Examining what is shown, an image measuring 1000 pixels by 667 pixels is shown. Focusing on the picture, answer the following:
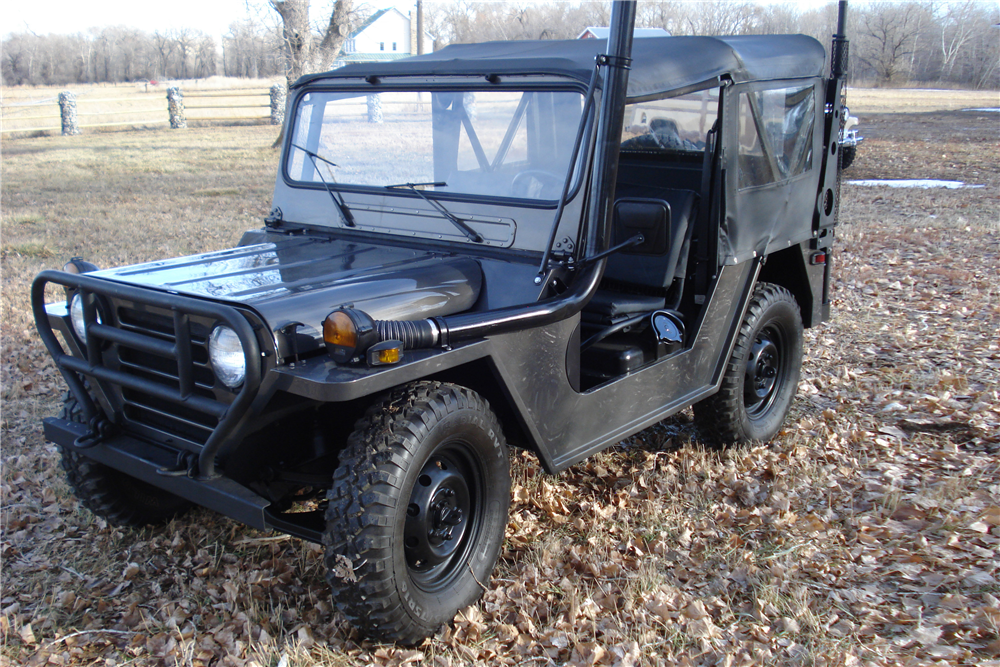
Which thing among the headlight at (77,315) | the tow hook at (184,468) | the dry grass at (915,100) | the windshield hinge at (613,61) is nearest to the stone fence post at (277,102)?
the dry grass at (915,100)

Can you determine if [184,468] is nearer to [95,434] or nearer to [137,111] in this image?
[95,434]

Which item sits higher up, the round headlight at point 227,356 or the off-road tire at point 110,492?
the round headlight at point 227,356

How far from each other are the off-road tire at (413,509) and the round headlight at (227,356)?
0.42 metres

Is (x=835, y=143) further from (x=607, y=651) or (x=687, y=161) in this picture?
(x=607, y=651)

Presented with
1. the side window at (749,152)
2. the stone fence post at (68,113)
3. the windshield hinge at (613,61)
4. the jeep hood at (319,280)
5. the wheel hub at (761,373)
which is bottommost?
the wheel hub at (761,373)

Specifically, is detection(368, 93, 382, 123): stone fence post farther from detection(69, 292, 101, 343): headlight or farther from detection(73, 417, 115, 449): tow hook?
detection(73, 417, 115, 449): tow hook

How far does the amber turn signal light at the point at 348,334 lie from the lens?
7.83 ft

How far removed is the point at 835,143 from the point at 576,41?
173cm

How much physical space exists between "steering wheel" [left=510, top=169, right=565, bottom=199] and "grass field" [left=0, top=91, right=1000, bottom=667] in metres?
1.47

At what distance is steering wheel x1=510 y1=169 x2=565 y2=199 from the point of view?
3217 millimetres

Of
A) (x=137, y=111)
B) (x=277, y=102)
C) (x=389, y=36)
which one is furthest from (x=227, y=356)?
(x=389, y=36)

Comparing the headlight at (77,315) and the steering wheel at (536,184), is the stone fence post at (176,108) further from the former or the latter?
the steering wheel at (536,184)

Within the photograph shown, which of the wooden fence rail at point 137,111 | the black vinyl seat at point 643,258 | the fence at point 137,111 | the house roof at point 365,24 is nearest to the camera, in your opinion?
the black vinyl seat at point 643,258

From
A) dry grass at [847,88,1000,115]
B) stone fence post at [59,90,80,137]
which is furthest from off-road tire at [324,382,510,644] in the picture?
dry grass at [847,88,1000,115]
